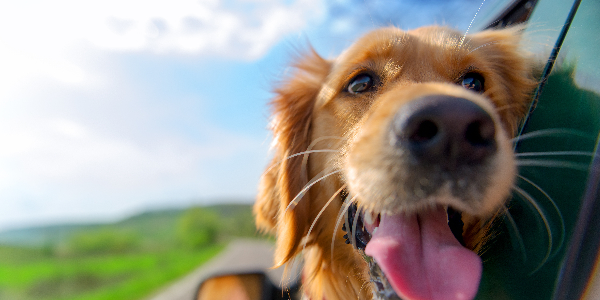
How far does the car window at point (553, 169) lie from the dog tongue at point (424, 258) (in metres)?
0.13

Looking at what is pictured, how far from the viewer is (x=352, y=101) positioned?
244 centimetres

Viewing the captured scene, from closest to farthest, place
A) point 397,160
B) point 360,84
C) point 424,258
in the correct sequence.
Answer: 1. point 397,160
2. point 424,258
3. point 360,84

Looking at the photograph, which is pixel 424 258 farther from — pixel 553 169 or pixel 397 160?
pixel 553 169

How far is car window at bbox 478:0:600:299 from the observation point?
1.19 meters

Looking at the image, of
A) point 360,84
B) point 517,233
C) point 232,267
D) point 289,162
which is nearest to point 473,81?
point 360,84

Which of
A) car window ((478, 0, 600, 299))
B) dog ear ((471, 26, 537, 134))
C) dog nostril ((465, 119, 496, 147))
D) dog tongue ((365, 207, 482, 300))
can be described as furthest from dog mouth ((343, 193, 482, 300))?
dog ear ((471, 26, 537, 134))

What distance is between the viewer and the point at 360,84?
2.46m

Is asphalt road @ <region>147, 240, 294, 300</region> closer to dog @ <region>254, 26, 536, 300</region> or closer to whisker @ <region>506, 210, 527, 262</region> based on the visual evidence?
dog @ <region>254, 26, 536, 300</region>

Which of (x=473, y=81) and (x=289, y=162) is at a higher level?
(x=473, y=81)

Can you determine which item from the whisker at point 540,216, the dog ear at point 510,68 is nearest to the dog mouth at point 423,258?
the whisker at point 540,216

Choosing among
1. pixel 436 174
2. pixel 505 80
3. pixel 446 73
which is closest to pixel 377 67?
pixel 446 73

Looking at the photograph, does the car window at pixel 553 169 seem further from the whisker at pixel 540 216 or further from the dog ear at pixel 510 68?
the dog ear at pixel 510 68

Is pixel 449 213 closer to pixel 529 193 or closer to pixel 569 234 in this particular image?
pixel 529 193

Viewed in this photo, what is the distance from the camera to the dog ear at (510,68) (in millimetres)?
2119
